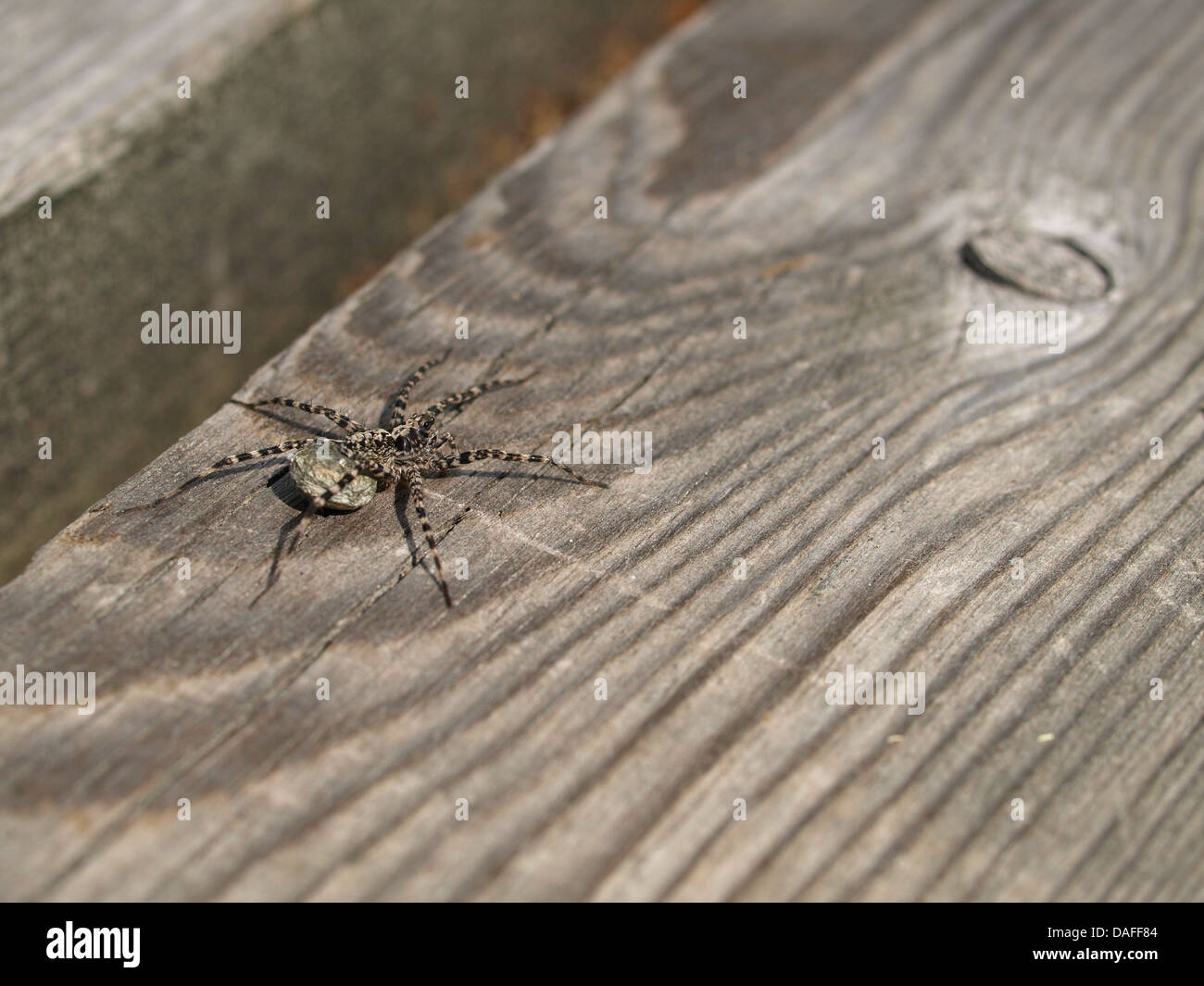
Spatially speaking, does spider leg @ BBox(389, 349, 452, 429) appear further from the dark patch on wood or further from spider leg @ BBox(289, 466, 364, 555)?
the dark patch on wood

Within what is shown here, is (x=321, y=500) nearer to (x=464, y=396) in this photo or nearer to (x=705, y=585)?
(x=464, y=396)

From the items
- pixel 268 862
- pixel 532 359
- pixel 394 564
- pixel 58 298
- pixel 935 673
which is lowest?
pixel 268 862

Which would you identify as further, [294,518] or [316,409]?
[316,409]

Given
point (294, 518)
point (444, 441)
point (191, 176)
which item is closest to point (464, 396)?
point (444, 441)

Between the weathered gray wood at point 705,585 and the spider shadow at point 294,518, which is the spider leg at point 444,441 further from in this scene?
the spider shadow at point 294,518

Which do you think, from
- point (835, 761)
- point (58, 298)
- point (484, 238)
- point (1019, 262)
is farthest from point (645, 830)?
point (58, 298)
